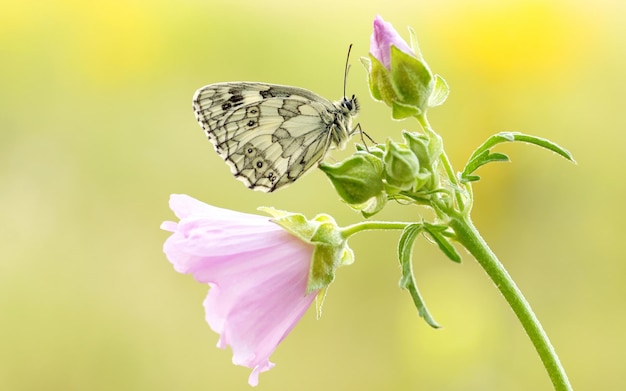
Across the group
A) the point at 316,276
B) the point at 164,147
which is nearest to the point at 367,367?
the point at 164,147

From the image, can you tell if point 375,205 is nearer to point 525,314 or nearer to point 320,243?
point 320,243

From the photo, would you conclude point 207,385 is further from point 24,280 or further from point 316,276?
point 316,276

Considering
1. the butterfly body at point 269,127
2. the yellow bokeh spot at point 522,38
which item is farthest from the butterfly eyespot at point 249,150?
the yellow bokeh spot at point 522,38

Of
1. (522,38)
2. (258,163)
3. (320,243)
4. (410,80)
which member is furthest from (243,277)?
(522,38)

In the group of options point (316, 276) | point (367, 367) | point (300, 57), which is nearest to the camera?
point (316, 276)

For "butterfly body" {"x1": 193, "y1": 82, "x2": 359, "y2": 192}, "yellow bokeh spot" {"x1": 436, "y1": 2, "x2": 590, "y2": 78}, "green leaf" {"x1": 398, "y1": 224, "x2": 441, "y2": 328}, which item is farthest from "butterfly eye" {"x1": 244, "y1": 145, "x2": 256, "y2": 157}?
"yellow bokeh spot" {"x1": 436, "y1": 2, "x2": 590, "y2": 78}
